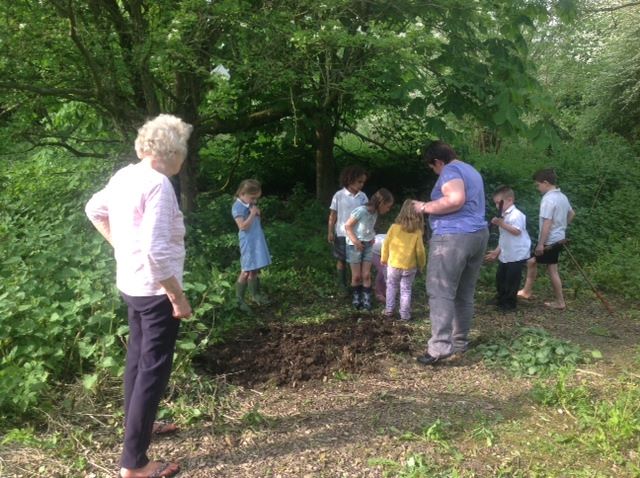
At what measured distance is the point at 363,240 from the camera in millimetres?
6012

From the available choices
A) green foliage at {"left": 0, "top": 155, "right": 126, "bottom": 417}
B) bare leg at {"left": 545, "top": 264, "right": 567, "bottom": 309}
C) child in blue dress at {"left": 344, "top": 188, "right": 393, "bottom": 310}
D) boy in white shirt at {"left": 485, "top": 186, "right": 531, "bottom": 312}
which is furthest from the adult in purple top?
green foliage at {"left": 0, "top": 155, "right": 126, "bottom": 417}

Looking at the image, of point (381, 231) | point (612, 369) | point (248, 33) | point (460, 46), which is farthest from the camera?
point (381, 231)

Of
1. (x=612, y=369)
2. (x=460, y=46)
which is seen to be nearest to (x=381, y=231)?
(x=460, y=46)

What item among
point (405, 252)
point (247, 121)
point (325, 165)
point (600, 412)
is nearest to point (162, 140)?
point (600, 412)

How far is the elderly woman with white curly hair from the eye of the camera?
2.63 meters

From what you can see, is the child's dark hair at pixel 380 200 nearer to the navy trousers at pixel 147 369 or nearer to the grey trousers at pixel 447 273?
the grey trousers at pixel 447 273

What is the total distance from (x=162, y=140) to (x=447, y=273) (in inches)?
101

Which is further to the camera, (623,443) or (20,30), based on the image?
(20,30)

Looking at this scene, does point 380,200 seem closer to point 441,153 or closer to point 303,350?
point 441,153

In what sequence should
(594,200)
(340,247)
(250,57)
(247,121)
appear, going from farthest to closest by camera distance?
(594,200) → (247,121) → (340,247) → (250,57)

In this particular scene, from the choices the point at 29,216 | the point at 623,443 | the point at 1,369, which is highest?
the point at 29,216

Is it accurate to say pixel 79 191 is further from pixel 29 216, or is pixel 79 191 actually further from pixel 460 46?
pixel 460 46

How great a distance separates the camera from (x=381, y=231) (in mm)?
9203

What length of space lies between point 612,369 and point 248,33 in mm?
4255
